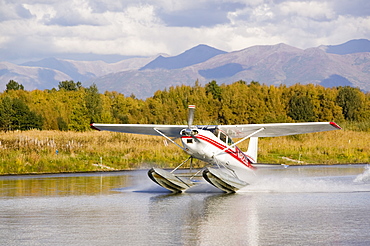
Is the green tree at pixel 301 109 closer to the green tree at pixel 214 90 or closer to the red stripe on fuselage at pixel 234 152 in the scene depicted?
the green tree at pixel 214 90

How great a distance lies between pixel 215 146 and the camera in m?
17.0

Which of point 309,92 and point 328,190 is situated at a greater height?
point 309,92

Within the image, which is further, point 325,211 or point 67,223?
point 325,211

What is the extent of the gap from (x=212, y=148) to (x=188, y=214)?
4.95 meters

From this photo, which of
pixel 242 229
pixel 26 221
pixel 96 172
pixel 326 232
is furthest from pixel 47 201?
pixel 96 172

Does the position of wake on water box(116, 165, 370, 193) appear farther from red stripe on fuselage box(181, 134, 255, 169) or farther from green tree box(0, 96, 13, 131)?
green tree box(0, 96, 13, 131)

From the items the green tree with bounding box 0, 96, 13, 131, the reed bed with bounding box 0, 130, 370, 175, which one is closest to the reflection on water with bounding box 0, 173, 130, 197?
the reed bed with bounding box 0, 130, 370, 175

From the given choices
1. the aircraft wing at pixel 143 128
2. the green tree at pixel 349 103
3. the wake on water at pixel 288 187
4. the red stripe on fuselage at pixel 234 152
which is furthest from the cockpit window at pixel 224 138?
the green tree at pixel 349 103

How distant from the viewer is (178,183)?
1684cm

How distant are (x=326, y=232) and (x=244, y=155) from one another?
388 inches

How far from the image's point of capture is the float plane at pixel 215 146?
1630cm

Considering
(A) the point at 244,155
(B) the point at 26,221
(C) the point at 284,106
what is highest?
(C) the point at 284,106

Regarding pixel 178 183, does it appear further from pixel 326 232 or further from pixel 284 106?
pixel 284 106

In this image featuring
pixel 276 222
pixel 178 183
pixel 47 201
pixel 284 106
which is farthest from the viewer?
pixel 284 106
